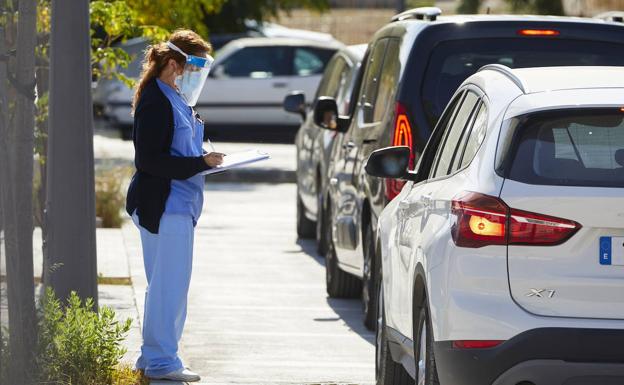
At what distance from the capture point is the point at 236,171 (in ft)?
67.8

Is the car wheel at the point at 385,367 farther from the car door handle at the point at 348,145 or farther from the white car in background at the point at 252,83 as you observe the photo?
the white car in background at the point at 252,83

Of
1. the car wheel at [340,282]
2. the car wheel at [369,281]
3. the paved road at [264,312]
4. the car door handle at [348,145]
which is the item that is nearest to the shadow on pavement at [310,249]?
the paved road at [264,312]

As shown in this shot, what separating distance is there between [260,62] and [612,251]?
68.5ft

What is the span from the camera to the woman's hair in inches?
304

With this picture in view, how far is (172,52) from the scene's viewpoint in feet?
25.5

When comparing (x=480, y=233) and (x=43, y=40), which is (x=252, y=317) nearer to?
(x=43, y=40)

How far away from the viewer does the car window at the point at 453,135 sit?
21.3ft

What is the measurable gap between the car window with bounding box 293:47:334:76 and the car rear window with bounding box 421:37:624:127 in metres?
17.1

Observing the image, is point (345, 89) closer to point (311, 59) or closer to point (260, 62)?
point (260, 62)

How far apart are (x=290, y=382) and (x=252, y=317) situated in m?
2.36

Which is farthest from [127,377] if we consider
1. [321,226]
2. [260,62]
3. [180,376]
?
[260,62]

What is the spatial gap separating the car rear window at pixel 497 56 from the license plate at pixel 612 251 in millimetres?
3764

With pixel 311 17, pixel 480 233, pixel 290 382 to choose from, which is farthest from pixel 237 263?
pixel 311 17

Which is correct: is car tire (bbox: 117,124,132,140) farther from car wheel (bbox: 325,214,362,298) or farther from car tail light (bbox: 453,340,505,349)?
car tail light (bbox: 453,340,505,349)
